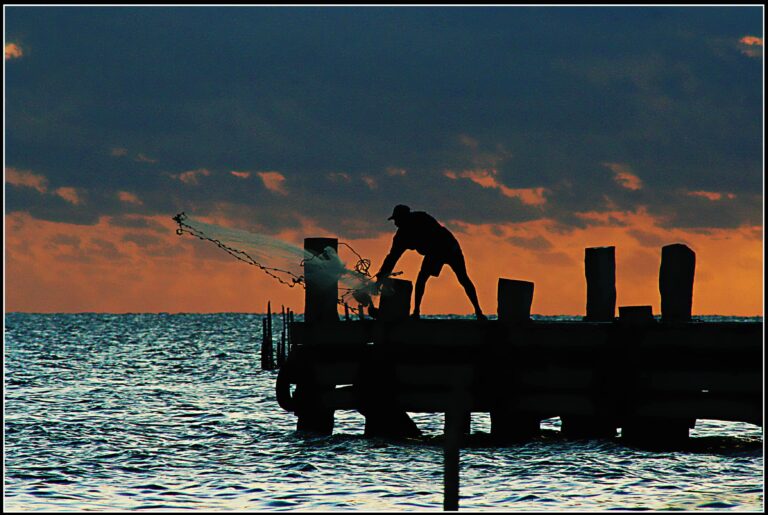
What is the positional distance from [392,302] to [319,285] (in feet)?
4.16

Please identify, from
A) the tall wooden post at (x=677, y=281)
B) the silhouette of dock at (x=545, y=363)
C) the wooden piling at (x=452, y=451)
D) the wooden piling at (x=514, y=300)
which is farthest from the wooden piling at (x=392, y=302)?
the wooden piling at (x=452, y=451)

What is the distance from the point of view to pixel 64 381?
3744 centimetres

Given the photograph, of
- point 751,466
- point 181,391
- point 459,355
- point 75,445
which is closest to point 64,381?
point 181,391

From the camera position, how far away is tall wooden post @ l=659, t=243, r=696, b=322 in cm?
1472

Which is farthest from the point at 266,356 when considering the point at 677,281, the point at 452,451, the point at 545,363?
the point at 452,451

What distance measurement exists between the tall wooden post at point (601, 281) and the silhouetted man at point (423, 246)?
176cm

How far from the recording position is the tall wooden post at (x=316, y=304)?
51.9 ft

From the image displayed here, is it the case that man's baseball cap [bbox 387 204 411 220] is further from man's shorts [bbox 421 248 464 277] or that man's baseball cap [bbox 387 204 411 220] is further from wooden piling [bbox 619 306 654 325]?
wooden piling [bbox 619 306 654 325]

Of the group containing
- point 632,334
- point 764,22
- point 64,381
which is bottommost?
point 64,381

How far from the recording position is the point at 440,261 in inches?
616

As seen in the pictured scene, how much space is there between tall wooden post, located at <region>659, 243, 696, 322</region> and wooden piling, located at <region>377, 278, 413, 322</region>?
3.99 meters

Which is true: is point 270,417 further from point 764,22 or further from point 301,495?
point 764,22

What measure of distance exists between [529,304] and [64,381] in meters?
26.7

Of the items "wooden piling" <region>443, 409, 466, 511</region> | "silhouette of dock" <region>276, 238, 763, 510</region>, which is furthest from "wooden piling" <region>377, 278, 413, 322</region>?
"wooden piling" <region>443, 409, 466, 511</region>
